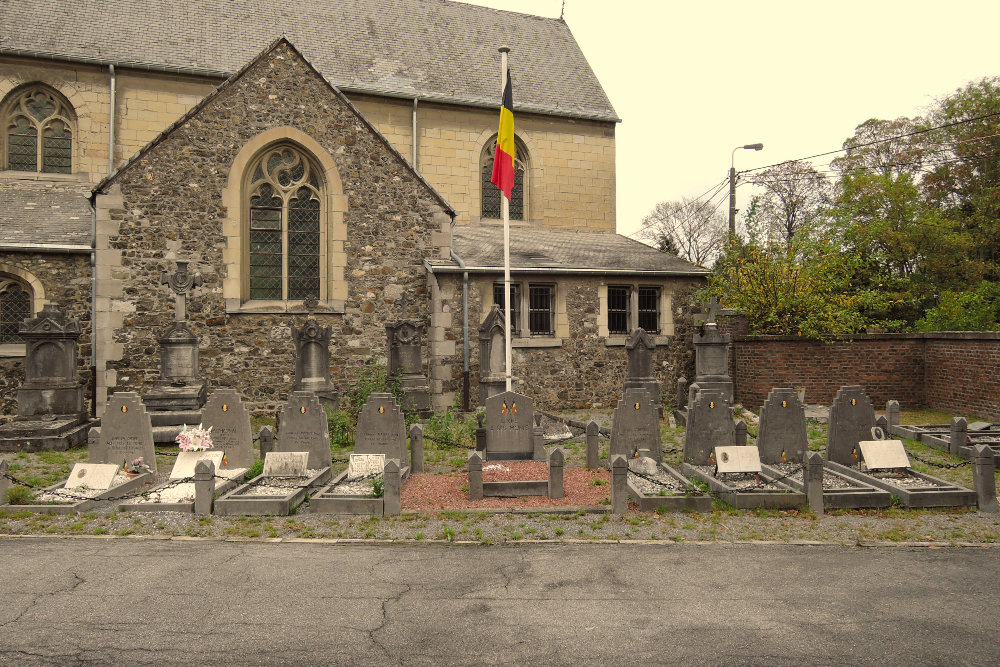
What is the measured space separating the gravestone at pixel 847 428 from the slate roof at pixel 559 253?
781 cm

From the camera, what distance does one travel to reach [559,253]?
18000mm

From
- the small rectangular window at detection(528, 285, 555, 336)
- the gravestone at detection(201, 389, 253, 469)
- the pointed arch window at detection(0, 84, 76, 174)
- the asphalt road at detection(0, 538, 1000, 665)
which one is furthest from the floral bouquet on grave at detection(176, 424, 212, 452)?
the pointed arch window at detection(0, 84, 76, 174)

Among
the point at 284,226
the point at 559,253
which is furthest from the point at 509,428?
the point at 559,253

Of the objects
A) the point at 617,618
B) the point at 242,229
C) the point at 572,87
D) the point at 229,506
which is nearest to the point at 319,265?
the point at 242,229

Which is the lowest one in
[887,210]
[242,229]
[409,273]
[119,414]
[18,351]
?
[119,414]

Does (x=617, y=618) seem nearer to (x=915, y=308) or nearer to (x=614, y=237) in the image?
(x=614, y=237)

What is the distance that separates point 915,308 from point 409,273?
1780 centimetres

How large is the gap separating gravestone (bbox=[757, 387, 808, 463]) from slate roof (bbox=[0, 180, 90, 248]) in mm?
14179

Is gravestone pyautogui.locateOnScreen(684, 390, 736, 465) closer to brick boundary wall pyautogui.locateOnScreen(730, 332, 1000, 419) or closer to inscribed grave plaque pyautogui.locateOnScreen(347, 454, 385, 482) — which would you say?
inscribed grave plaque pyautogui.locateOnScreen(347, 454, 385, 482)

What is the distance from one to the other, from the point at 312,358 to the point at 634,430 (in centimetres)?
652

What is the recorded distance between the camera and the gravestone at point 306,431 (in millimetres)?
9523

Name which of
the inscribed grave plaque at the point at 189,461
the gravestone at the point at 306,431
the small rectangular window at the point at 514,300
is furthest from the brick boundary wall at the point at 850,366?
the inscribed grave plaque at the point at 189,461

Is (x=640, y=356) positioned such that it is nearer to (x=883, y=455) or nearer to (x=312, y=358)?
(x=883, y=455)

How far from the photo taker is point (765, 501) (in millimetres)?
7688
